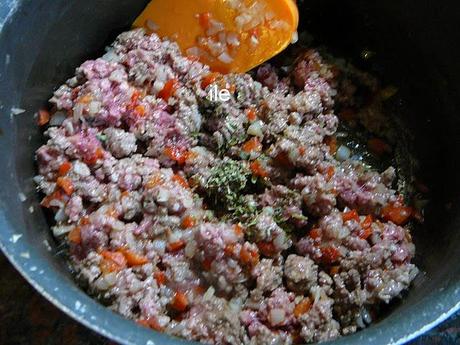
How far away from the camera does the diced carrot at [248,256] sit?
2.08 metres

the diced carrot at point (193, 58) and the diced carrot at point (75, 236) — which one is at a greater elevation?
the diced carrot at point (193, 58)

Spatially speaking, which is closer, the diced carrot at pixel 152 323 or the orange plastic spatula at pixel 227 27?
the diced carrot at pixel 152 323

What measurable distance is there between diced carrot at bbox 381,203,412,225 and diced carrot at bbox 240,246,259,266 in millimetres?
569

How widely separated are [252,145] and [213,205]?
284 millimetres

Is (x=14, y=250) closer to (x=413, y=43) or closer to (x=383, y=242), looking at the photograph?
(x=383, y=242)

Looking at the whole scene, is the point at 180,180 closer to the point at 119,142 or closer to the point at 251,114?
the point at 119,142

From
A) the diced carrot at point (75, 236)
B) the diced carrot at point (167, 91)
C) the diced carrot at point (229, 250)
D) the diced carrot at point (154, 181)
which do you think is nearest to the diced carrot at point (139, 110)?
the diced carrot at point (167, 91)

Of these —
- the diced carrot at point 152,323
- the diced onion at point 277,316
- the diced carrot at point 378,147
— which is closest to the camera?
the diced carrot at point 152,323

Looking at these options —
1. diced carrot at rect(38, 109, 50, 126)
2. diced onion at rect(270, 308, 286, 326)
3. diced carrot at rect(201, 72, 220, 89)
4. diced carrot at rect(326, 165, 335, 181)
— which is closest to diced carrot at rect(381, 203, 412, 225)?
diced carrot at rect(326, 165, 335, 181)

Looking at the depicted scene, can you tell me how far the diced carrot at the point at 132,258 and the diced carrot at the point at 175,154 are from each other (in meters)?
0.41

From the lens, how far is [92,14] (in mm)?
2283

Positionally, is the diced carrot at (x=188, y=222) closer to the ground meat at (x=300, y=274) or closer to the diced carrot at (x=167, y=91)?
the ground meat at (x=300, y=274)

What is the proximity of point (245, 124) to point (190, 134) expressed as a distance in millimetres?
225

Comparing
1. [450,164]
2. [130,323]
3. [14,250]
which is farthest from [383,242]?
[14,250]
